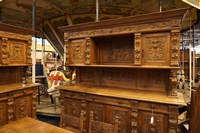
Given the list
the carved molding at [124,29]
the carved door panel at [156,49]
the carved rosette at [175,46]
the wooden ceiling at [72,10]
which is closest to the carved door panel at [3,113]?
the carved molding at [124,29]

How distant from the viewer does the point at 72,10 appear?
15.8 ft

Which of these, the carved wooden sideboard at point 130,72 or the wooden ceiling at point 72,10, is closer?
the carved wooden sideboard at point 130,72

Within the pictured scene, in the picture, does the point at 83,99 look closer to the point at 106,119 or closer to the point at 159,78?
the point at 106,119

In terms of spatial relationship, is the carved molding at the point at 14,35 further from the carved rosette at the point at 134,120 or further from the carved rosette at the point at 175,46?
the carved rosette at the point at 175,46

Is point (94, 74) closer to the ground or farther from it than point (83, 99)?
farther from it

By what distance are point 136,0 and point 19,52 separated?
124 inches

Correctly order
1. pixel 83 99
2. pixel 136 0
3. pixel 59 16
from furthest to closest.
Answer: pixel 59 16 < pixel 136 0 < pixel 83 99

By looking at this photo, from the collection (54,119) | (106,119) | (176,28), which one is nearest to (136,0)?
(176,28)

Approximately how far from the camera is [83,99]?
2.73 m

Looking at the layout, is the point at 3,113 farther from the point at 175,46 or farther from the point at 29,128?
the point at 175,46

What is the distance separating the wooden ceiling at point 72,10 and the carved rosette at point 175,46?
1.67m

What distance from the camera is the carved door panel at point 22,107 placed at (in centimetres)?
284

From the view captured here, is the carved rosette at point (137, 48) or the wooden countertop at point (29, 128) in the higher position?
the carved rosette at point (137, 48)

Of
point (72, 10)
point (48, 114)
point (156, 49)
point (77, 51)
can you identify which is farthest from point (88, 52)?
point (72, 10)
